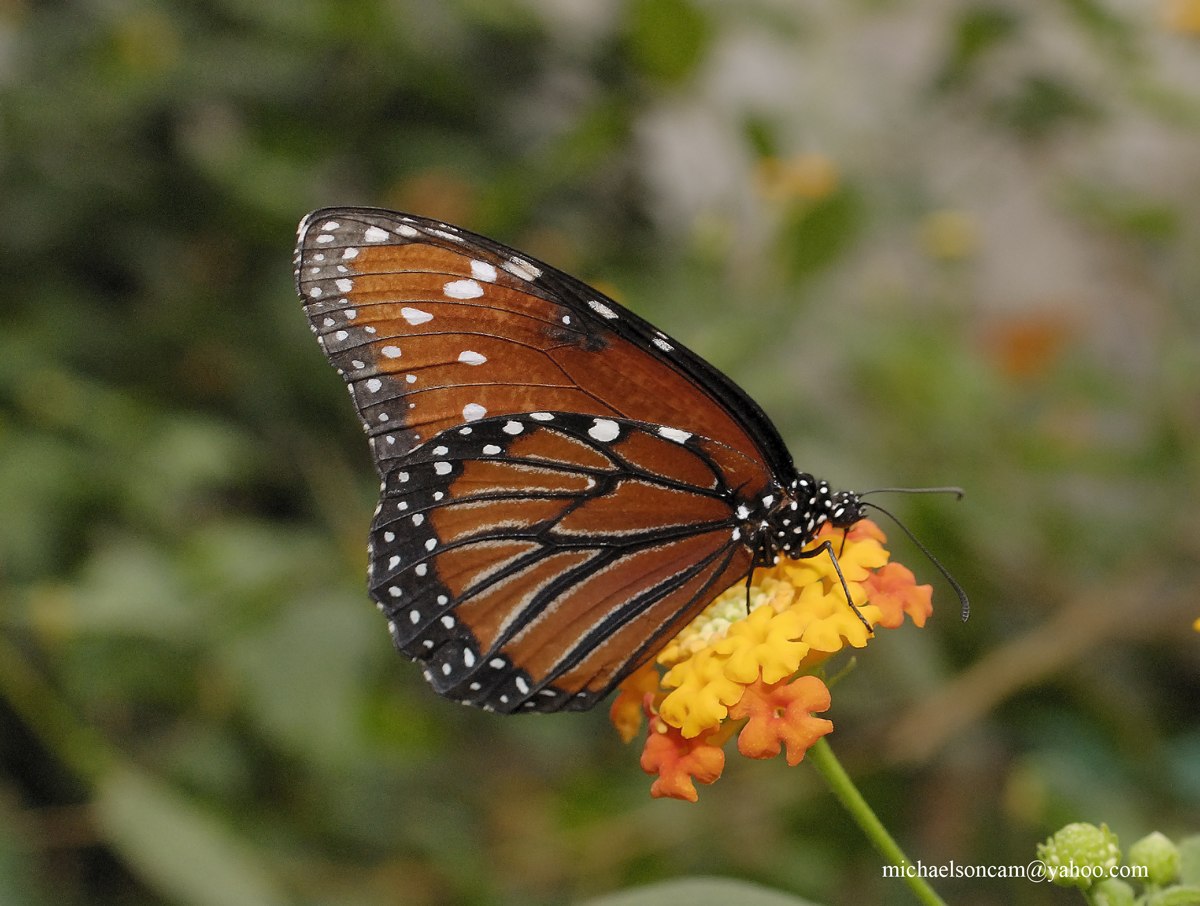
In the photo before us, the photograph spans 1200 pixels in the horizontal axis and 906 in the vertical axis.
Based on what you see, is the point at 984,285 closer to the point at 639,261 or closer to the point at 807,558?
the point at 639,261

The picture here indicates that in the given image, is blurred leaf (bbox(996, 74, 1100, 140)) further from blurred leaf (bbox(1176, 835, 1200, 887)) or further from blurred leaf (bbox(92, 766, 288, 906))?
blurred leaf (bbox(92, 766, 288, 906))

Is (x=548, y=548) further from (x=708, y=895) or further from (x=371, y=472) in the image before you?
(x=371, y=472)

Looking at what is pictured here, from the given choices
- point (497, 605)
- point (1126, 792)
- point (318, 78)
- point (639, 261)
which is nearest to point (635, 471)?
point (497, 605)

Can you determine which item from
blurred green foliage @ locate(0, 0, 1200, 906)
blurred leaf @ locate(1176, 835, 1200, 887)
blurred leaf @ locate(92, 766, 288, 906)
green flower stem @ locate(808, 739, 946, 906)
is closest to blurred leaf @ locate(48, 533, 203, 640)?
blurred green foliage @ locate(0, 0, 1200, 906)

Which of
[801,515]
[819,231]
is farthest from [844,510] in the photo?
[819,231]

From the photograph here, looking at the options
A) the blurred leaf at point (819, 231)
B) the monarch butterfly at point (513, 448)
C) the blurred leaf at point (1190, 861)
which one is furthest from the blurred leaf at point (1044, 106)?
the blurred leaf at point (1190, 861)

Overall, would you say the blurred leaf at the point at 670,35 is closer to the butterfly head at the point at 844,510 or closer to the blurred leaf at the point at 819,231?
the blurred leaf at the point at 819,231
